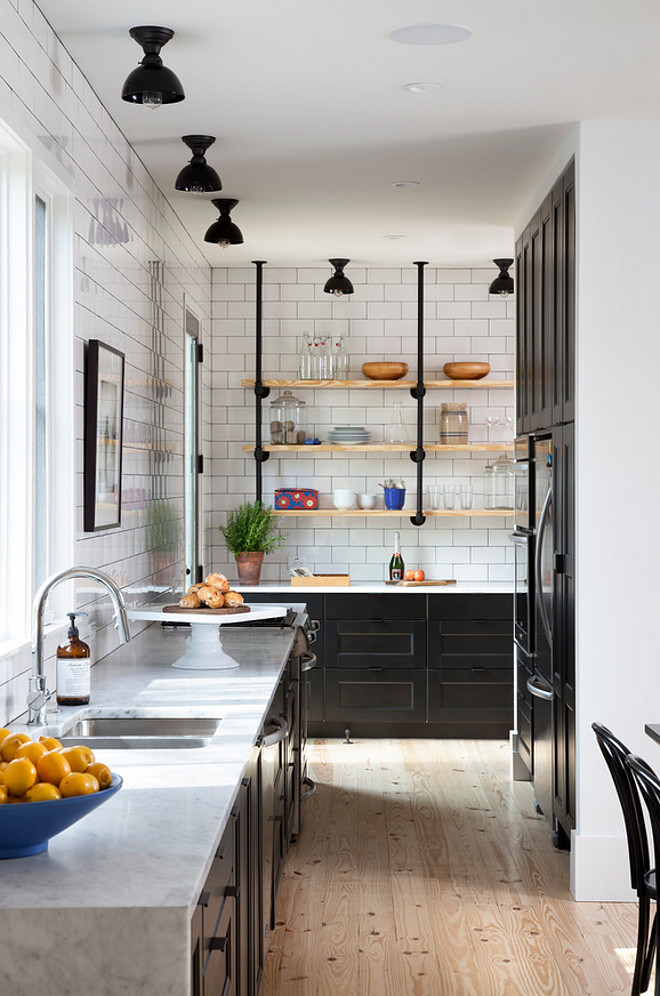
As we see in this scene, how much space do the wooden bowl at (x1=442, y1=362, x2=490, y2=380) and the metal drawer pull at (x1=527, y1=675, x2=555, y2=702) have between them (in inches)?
97.4

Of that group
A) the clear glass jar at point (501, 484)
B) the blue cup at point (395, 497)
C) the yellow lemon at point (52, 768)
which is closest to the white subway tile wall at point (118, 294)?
the yellow lemon at point (52, 768)

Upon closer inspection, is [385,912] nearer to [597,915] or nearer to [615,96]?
[597,915]

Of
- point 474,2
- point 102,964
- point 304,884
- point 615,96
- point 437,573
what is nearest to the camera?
point 102,964

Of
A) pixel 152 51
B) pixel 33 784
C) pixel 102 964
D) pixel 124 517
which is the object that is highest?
pixel 152 51

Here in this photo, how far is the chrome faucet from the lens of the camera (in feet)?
8.53

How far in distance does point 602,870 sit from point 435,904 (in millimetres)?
633

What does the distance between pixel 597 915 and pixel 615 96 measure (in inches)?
114

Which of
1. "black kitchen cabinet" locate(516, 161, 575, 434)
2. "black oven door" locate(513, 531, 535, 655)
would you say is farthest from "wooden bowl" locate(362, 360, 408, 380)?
"black oven door" locate(513, 531, 535, 655)

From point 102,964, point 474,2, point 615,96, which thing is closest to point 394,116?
point 615,96

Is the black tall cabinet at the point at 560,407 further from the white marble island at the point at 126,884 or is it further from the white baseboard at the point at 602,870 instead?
the white marble island at the point at 126,884

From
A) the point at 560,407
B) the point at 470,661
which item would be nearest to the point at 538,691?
the point at 560,407

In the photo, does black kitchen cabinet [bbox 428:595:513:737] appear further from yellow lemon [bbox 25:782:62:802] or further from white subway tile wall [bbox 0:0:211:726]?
yellow lemon [bbox 25:782:62:802]

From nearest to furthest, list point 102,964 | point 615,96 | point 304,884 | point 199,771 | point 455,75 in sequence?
point 102,964 → point 199,771 → point 455,75 → point 615,96 → point 304,884

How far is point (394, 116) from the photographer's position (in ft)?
13.2
